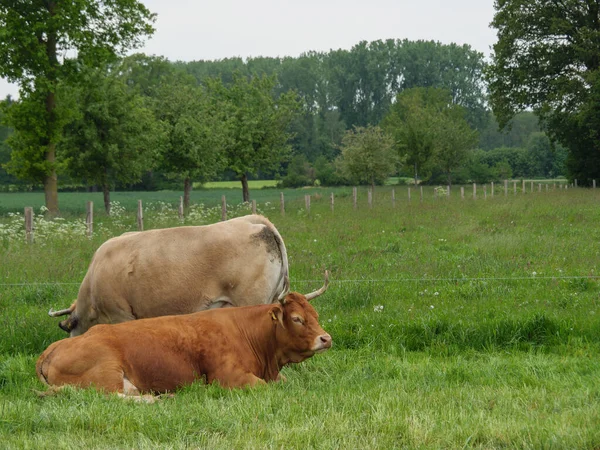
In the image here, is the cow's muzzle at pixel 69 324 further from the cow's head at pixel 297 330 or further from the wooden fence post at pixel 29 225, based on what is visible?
the wooden fence post at pixel 29 225

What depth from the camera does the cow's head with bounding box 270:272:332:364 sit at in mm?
6914

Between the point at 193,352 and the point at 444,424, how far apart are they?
2899 mm

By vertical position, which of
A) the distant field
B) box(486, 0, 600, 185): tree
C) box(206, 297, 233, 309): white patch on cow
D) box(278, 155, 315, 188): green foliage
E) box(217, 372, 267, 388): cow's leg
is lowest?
box(217, 372, 267, 388): cow's leg

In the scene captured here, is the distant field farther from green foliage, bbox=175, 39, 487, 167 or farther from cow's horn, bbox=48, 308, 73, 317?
green foliage, bbox=175, 39, 487, 167

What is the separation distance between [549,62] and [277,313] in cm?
4152

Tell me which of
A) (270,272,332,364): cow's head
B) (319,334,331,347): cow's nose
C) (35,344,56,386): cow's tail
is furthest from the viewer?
(270,272,332,364): cow's head

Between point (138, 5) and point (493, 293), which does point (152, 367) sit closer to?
point (493, 293)

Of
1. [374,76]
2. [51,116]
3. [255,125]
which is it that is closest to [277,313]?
[51,116]

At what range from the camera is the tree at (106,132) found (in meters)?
31.2

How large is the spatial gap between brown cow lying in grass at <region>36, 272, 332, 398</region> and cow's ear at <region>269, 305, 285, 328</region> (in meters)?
0.01

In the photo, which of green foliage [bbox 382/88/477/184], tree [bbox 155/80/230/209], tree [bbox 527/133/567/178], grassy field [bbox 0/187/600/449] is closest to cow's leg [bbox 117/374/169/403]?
grassy field [bbox 0/187/600/449]

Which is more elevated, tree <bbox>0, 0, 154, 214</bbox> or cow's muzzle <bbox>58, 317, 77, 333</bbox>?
tree <bbox>0, 0, 154, 214</bbox>

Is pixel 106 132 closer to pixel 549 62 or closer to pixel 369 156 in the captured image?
pixel 369 156

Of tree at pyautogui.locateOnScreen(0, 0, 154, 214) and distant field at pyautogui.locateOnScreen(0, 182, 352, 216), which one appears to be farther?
distant field at pyautogui.locateOnScreen(0, 182, 352, 216)
